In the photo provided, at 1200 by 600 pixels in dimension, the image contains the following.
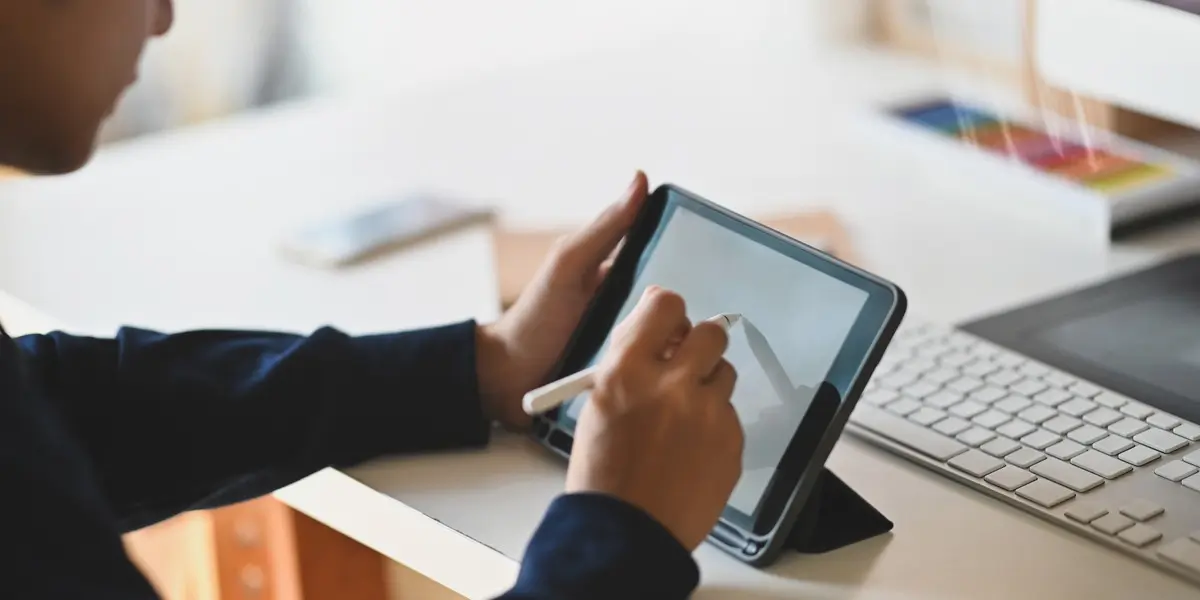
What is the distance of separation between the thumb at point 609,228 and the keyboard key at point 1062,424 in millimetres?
248

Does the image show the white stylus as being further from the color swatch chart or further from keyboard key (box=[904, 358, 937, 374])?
the color swatch chart

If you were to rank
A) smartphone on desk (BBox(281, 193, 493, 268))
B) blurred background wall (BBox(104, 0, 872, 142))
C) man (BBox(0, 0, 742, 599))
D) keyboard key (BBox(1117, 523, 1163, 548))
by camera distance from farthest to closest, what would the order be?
1. blurred background wall (BBox(104, 0, 872, 142))
2. smartphone on desk (BBox(281, 193, 493, 268))
3. keyboard key (BBox(1117, 523, 1163, 548))
4. man (BBox(0, 0, 742, 599))

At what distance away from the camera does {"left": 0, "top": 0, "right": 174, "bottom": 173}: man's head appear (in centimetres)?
62

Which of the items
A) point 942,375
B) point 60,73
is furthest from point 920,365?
point 60,73

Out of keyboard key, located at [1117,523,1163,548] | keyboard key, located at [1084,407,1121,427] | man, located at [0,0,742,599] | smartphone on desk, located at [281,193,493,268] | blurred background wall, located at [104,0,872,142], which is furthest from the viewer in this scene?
blurred background wall, located at [104,0,872,142]

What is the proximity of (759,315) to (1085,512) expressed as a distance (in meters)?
0.18

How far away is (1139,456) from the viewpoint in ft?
2.43

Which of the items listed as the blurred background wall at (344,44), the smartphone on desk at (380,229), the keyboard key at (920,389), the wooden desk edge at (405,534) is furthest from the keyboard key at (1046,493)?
the blurred background wall at (344,44)

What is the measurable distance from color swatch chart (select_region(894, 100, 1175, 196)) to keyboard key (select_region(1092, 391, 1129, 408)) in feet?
0.92

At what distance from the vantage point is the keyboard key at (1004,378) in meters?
0.82

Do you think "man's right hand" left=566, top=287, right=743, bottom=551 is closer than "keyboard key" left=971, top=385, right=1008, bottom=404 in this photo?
Yes

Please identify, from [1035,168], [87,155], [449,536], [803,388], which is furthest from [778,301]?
Answer: [1035,168]

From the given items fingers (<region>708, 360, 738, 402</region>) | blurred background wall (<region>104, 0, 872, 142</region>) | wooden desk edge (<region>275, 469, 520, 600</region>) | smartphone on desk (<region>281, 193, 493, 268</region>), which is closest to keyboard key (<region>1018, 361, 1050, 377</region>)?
fingers (<region>708, 360, 738, 402</region>)

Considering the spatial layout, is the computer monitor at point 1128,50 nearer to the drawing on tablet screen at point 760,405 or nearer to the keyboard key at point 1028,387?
the keyboard key at point 1028,387
